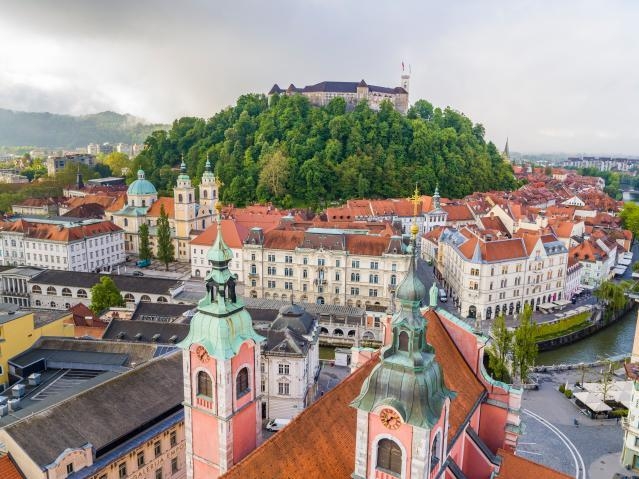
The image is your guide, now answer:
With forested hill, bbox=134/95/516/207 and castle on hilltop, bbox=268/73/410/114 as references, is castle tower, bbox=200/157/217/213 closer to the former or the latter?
forested hill, bbox=134/95/516/207

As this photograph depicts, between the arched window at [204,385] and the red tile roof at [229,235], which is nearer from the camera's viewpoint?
the arched window at [204,385]

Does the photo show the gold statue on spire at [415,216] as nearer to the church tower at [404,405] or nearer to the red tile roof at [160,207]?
the church tower at [404,405]

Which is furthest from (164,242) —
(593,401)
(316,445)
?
(316,445)

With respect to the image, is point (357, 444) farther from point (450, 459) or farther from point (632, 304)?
point (632, 304)

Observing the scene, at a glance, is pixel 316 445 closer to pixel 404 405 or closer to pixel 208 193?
pixel 404 405

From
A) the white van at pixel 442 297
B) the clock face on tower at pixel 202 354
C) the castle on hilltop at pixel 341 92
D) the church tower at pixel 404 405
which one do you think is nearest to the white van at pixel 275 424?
the clock face on tower at pixel 202 354

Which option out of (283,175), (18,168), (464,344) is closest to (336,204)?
(283,175)

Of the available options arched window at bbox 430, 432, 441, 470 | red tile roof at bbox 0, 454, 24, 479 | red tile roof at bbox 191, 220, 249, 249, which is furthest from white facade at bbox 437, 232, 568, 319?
red tile roof at bbox 0, 454, 24, 479
